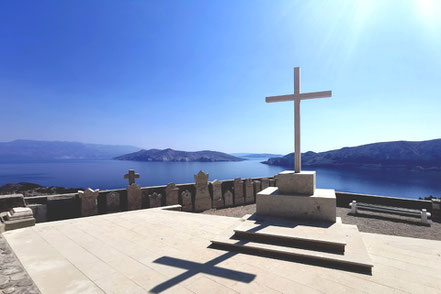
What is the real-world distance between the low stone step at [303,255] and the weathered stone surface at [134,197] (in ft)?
19.0

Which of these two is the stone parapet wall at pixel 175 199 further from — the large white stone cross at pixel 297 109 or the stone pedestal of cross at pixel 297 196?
the large white stone cross at pixel 297 109

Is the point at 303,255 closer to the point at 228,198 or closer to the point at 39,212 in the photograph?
the point at 228,198

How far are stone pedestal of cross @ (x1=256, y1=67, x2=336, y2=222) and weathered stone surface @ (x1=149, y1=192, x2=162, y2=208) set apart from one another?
5.26m

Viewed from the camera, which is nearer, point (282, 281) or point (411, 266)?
point (282, 281)

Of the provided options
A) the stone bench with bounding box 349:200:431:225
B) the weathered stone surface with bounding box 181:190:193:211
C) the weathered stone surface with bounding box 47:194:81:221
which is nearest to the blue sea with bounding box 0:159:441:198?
the stone bench with bounding box 349:200:431:225

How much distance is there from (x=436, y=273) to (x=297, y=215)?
2.38 metres

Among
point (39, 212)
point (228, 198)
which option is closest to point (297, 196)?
point (228, 198)

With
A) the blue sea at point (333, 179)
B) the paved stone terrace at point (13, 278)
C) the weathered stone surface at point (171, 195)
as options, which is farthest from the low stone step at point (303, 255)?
the blue sea at point (333, 179)

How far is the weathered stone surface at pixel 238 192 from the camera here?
37.8 ft

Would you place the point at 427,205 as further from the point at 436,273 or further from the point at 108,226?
the point at 108,226

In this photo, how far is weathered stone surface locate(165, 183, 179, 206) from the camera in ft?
31.7

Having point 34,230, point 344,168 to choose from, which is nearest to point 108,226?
point 34,230

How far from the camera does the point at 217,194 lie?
1098 cm

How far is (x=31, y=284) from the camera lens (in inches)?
105
